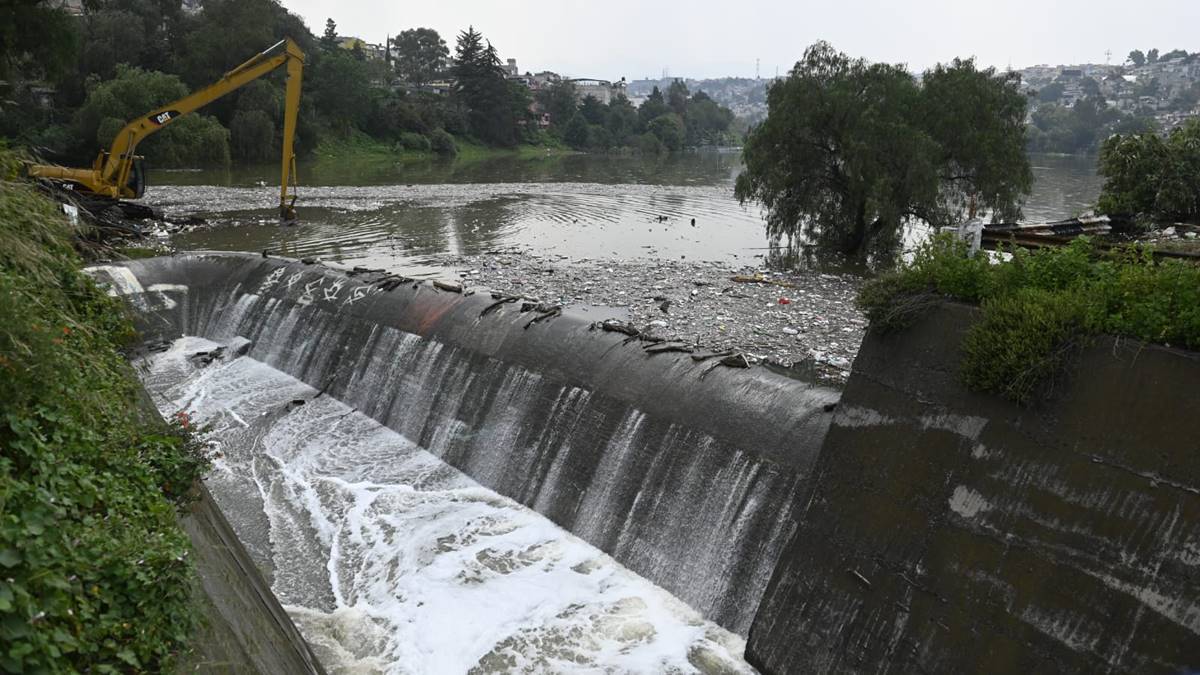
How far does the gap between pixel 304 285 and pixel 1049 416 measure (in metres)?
17.1

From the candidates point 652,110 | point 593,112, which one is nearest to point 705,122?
point 652,110

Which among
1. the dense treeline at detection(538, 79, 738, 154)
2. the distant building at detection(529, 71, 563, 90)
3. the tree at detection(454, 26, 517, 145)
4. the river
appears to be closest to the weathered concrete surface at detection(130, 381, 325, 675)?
the river

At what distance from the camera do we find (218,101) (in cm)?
6109

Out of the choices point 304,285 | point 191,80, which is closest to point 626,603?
point 304,285

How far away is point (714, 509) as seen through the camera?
9820 millimetres

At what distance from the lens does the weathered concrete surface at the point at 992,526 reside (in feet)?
20.2

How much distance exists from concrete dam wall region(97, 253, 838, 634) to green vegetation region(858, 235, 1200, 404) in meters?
2.34

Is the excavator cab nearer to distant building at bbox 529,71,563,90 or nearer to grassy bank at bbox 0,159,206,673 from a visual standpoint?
grassy bank at bbox 0,159,206,673

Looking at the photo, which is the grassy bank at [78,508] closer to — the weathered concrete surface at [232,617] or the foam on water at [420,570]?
the weathered concrete surface at [232,617]

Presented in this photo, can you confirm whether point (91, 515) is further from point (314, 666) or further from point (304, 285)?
point (304, 285)

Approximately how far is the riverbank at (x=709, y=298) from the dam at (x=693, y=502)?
3716 millimetres

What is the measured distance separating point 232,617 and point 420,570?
14.2 ft

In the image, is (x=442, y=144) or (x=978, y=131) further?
(x=442, y=144)

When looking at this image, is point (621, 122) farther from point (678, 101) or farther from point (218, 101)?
point (218, 101)
